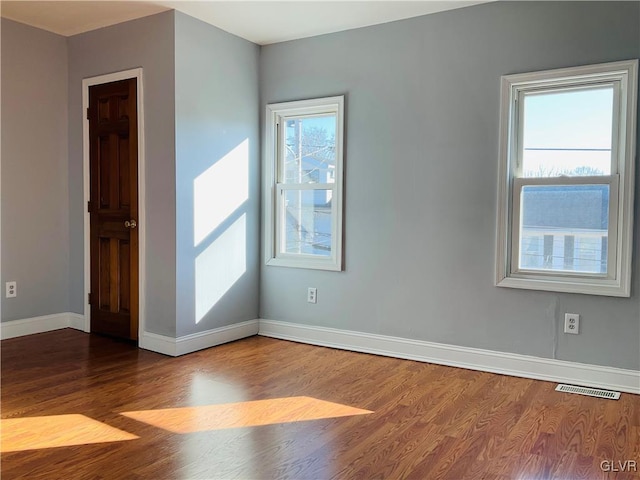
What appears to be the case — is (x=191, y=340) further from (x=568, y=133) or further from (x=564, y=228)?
(x=568, y=133)

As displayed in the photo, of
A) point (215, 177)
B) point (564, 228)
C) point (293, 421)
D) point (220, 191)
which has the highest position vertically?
point (215, 177)

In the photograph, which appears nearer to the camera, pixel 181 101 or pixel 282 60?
pixel 181 101

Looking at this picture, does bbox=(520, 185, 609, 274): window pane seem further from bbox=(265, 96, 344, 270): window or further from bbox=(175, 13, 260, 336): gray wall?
bbox=(175, 13, 260, 336): gray wall

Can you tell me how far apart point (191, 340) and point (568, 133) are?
9.82ft

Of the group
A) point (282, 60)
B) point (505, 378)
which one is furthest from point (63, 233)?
point (505, 378)

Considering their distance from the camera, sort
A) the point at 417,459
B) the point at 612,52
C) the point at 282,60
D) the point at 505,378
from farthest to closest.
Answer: the point at 282,60, the point at 505,378, the point at 612,52, the point at 417,459

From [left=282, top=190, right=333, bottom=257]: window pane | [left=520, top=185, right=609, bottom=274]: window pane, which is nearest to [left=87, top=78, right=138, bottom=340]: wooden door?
[left=282, top=190, right=333, bottom=257]: window pane

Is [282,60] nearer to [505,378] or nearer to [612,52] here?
[612,52]

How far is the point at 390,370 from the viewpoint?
3627 mm

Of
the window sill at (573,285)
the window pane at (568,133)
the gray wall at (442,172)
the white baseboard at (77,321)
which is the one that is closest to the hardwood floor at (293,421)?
the gray wall at (442,172)

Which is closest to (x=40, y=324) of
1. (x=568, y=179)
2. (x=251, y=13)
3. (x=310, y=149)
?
(x=310, y=149)

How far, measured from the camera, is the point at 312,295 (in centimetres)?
438

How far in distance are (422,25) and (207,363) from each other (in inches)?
112

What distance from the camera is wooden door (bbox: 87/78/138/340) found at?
4.13m
